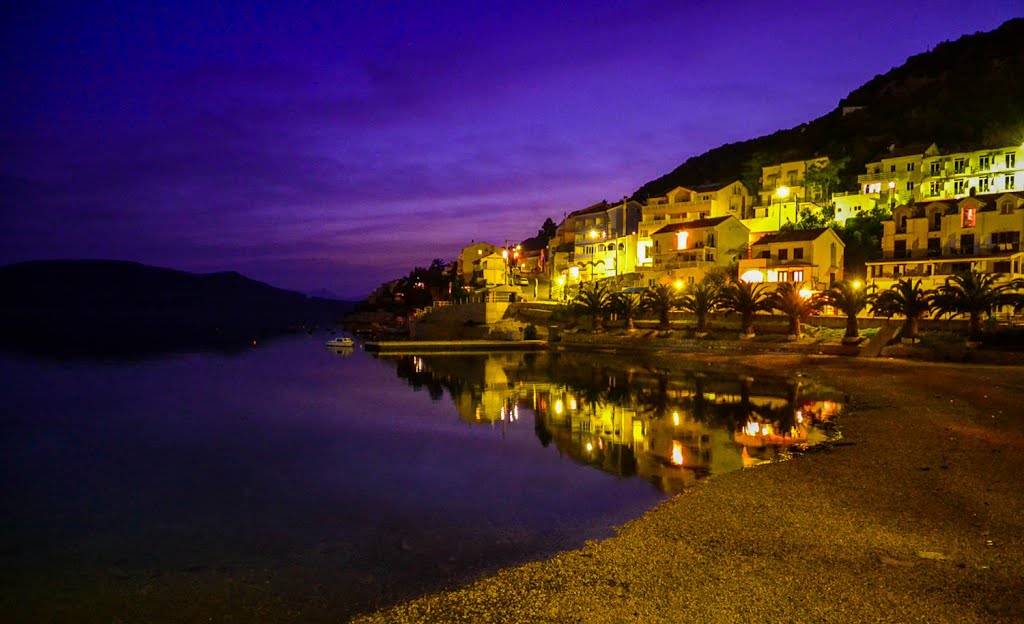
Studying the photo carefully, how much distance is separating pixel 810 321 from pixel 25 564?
50.8 m

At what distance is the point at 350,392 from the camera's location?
128 ft

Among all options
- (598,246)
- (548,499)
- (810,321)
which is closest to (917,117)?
(598,246)

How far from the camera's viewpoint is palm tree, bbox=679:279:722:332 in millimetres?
52781

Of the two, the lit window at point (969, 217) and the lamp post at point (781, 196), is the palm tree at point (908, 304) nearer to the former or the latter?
the lit window at point (969, 217)

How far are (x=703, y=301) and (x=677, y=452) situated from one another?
34.9 metres

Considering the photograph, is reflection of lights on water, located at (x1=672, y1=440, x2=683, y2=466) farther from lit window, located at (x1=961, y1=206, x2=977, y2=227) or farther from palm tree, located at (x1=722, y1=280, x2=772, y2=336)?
lit window, located at (x1=961, y1=206, x2=977, y2=227)

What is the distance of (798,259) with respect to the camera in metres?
58.2

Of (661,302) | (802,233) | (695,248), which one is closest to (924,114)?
(802,233)

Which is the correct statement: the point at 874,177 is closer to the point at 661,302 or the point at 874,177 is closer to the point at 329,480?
the point at 661,302

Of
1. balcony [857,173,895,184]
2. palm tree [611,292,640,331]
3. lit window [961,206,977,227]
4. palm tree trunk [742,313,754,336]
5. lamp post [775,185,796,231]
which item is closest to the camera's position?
palm tree trunk [742,313,754,336]

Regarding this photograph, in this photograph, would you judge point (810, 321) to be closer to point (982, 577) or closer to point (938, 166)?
point (938, 166)

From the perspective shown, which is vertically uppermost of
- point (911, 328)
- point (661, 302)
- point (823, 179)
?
point (823, 179)

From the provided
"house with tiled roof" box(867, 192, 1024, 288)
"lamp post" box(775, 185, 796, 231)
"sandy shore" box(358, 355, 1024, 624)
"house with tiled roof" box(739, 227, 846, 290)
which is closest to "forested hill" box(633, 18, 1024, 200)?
"lamp post" box(775, 185, 796, 231)

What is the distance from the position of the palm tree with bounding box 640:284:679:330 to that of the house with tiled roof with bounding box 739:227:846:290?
32.4ft
